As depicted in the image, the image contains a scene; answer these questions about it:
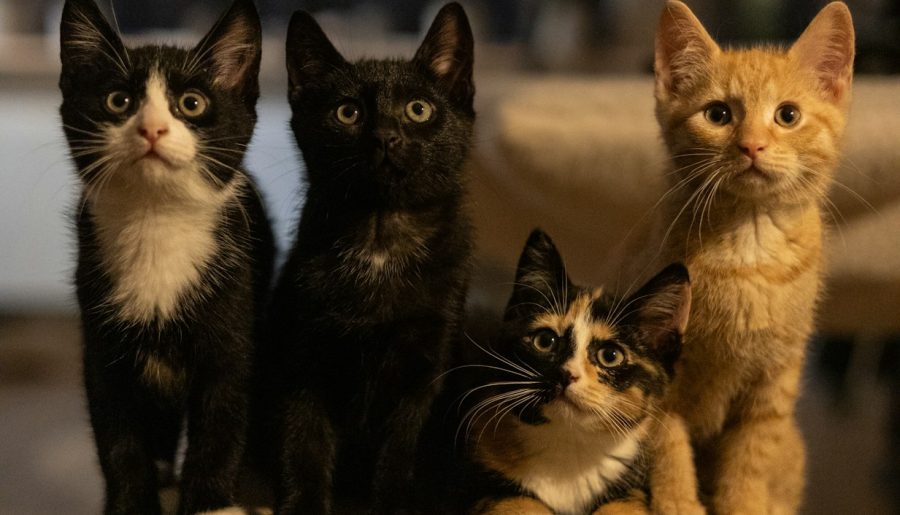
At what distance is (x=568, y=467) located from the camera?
3.67 ft

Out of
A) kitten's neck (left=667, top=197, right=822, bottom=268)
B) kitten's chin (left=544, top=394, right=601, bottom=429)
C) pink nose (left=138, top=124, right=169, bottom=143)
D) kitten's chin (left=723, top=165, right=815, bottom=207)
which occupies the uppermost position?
kitten's chin (left=723, top=165, right=815, bottom=207)

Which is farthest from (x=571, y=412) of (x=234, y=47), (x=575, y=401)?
(x=234, y=47)

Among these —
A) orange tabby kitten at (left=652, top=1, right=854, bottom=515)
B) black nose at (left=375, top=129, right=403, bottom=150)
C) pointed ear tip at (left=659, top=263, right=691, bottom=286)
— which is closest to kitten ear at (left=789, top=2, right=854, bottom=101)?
orange tabby kitten at (left=652, top=1, right=854, bottom=515)

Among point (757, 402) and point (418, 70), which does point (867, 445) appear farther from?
point (418, 70)

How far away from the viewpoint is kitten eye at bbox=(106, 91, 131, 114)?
3.43 ft

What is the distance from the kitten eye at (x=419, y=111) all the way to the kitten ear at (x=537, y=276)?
0.21 m

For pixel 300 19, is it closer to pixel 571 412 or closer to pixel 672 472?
pixel 571 412

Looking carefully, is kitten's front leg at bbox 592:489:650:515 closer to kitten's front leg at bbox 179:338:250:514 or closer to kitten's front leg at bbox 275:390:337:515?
kitten's front leg at bbox 275:390:337:515

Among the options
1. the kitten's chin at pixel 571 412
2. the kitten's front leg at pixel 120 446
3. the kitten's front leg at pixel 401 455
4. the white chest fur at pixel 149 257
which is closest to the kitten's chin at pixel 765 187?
the kitten's chin at pixel 571 412

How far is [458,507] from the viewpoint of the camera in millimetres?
1137

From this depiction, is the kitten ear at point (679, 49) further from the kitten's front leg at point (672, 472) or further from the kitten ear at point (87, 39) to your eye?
the kitten ear at point (87, 39)

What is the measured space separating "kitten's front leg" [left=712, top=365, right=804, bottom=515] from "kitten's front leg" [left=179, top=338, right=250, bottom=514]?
65 centimetres

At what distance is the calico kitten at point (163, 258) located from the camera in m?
1.05

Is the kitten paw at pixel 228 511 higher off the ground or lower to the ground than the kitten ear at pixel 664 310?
lower
